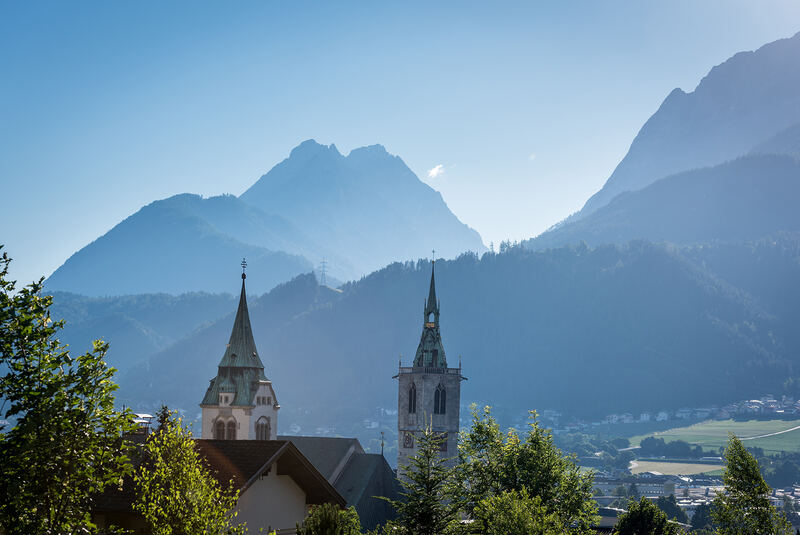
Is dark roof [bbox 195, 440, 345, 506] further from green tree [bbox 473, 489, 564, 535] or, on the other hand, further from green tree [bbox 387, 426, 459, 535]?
green tree [bbox 473, 489, 564, 535]

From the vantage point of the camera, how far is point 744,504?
36.6m

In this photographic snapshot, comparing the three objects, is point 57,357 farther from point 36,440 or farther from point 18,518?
point 18,518

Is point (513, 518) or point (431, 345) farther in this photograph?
point (431, 345)

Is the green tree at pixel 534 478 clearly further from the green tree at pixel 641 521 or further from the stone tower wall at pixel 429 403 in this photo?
the stone tower wall at pixel 429 403

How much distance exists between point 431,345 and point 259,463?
76904mm

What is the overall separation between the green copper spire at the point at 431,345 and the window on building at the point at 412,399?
2.59 metres

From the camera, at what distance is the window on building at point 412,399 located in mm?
103625

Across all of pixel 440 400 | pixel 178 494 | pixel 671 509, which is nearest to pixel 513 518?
pixel 178 494

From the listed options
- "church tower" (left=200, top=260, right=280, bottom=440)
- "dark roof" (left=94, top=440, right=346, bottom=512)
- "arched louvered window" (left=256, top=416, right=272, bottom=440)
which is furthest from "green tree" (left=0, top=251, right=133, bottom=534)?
"arched louvered window" (left=256, top=416, right=272, bottom=440)

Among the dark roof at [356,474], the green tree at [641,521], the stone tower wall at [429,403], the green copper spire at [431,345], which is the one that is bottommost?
the green tree at [641,521]

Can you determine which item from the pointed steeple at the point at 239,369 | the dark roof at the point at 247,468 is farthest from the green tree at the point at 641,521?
the dark roof at the point at 247,468

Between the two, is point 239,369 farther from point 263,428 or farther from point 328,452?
point 328,452

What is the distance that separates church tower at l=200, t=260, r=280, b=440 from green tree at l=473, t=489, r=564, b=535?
43177mm

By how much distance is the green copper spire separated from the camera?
105 metres
